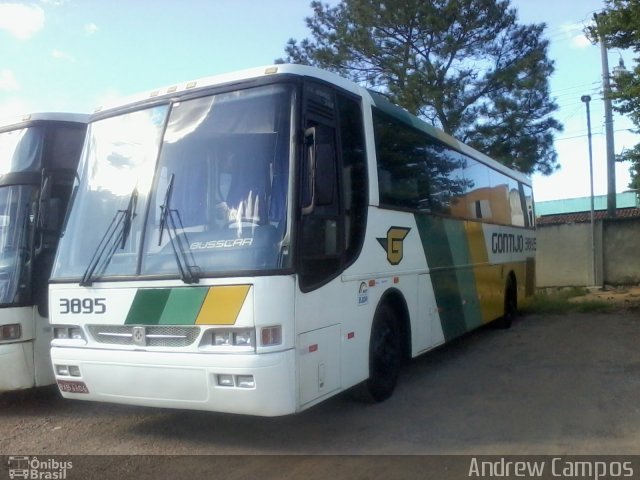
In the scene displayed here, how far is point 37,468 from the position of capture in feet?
17.8

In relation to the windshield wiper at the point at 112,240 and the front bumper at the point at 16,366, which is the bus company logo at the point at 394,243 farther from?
the front bumper at the point at 16,366

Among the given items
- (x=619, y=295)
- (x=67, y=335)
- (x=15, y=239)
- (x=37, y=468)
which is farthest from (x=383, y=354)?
(x=619, y=295)

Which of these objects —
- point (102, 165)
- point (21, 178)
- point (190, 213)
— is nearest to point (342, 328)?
point (190, 213)

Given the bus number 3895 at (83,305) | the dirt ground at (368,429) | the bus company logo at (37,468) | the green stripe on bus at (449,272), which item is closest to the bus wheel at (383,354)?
the dirt ground at (368,429)

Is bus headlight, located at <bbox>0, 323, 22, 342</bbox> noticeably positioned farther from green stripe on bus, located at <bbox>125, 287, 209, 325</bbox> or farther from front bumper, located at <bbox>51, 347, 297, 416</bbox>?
green stripe on bus, located at <bbox>125, 287, 209, 325</bbox>

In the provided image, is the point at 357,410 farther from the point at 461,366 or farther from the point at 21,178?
the point at 21,178

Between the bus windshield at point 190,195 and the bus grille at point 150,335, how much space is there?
453mm

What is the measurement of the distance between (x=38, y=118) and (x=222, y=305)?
12.7 feet

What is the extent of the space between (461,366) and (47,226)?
5.85 metres

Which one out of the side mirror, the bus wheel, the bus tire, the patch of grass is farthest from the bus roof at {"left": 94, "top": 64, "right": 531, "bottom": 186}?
the patch of grass

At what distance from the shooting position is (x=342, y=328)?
6.14m

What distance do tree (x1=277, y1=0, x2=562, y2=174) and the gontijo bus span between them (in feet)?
38.9

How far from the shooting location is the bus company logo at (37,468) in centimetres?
525

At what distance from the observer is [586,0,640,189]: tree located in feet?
39.6
